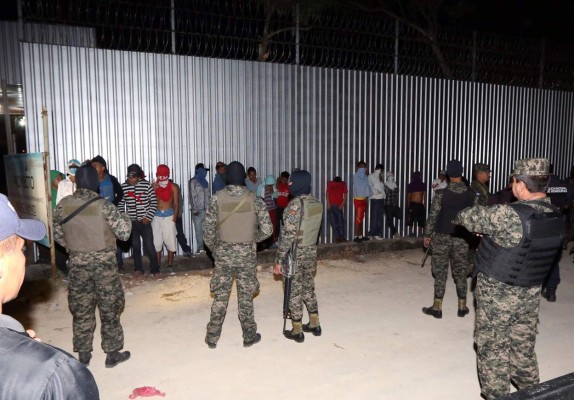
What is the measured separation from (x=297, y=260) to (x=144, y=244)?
3.39m

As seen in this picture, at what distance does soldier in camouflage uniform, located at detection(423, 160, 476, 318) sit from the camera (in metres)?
5.18

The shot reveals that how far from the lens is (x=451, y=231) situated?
17.0 ft

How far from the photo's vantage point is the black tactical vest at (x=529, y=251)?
312 cm

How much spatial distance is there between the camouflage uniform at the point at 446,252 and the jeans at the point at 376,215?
175 inches

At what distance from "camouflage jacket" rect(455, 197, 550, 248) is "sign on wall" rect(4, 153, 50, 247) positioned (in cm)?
511

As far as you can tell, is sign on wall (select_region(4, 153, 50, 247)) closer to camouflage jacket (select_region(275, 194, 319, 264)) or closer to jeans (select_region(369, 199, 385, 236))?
camouflage jacket (select_region(275, 194, 319, 264))

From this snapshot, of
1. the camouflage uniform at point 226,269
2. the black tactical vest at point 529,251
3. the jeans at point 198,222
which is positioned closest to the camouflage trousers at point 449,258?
the black tactical vest at point 529,251

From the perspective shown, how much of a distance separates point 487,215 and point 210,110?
6.16 metres

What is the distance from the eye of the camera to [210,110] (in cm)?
836

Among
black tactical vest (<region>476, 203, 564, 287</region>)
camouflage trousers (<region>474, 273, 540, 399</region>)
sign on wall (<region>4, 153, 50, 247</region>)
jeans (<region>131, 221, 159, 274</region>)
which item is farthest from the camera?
jeans (<region>131, 221, 159, 274</region>)

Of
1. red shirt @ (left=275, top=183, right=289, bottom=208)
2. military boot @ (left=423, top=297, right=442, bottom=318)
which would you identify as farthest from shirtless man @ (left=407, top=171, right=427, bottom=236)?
military boot @ (left=423, top=297, right=442, bottom=318)

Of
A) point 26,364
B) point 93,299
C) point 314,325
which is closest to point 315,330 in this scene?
point 314,325

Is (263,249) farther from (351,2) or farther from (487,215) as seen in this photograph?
(351,2)

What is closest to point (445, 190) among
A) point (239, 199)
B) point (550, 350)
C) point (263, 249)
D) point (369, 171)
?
point (550, 350)
